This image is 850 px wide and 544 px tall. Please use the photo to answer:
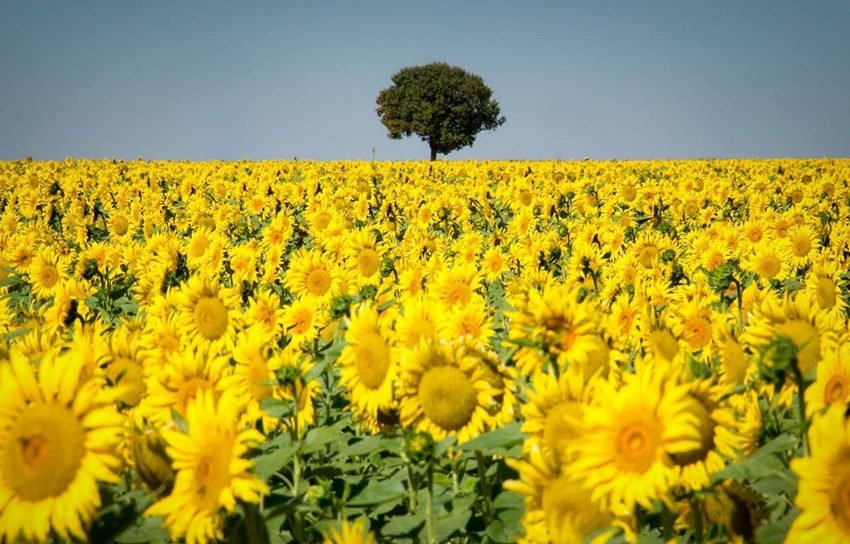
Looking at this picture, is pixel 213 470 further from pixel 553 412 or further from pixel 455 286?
pixel 455 286

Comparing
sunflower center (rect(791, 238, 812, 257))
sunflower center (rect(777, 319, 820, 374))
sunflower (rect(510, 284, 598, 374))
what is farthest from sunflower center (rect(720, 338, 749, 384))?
sunflower center (rect(791, 238, 812, 257))

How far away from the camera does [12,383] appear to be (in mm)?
1729

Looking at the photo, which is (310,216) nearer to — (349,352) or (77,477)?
(349,352)

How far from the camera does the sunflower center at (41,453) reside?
1716mm

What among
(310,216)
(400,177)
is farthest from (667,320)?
(400,177)

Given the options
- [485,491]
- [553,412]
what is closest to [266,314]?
[485,491]

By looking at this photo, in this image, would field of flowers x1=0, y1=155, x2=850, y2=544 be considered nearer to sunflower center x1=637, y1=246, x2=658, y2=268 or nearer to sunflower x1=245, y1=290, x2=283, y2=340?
sunflower x1=245, y1=290, x2=283, y2=340

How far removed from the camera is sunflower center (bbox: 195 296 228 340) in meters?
4.32

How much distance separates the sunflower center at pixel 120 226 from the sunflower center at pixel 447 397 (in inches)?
416

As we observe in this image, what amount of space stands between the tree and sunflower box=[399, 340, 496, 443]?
225ft

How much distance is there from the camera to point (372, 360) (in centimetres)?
279

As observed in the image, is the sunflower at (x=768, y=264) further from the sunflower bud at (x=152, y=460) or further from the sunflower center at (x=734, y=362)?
the sunflower bud at (x=152, y=460)

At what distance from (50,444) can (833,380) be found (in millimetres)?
2605

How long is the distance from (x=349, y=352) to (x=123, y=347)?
4.10 feet
